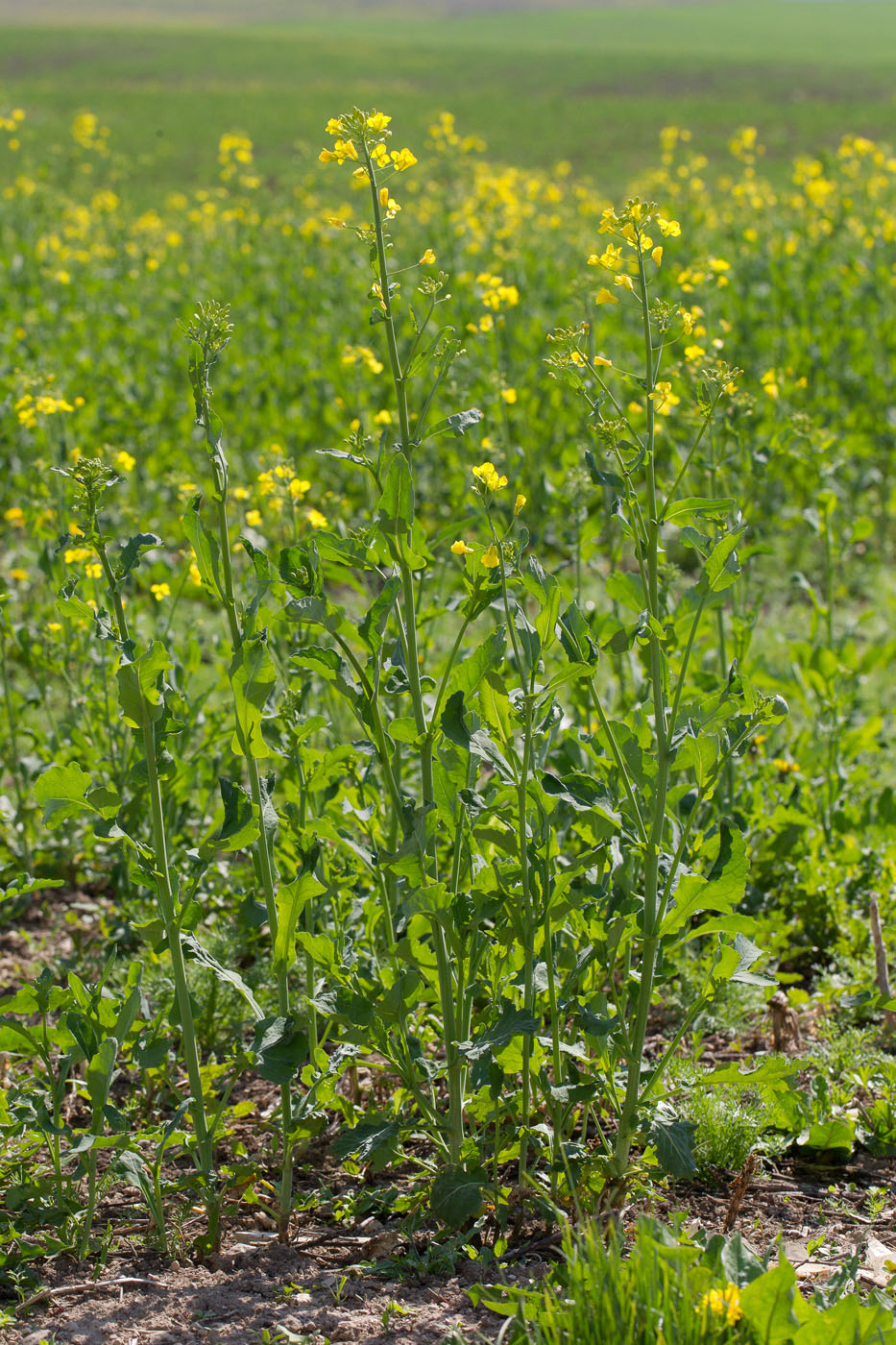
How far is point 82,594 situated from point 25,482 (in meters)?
1.76

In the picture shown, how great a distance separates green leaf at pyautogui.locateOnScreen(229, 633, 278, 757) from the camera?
7.25 ft

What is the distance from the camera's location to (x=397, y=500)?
2.21 m

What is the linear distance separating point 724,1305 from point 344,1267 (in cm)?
90

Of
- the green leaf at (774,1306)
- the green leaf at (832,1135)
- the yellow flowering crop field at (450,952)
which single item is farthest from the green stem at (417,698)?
the green leaf at (832,1135)

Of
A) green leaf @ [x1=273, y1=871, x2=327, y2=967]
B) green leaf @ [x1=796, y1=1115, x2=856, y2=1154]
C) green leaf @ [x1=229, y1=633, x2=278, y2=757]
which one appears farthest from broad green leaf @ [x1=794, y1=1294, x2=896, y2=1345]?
green leaf @ [x1=229, y1=633, x2=278, y2=757]

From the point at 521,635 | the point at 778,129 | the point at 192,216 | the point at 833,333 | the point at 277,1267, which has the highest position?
the point at 778,129

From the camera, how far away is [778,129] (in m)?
42.6

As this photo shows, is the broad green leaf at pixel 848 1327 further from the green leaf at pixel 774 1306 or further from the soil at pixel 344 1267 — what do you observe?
the soil at pixel 344 1267

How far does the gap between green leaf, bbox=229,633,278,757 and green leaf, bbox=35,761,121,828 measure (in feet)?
0.85

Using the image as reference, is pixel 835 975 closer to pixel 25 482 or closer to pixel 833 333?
pixel 25 482

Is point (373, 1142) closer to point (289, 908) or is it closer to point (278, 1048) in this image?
point (278, 1048)

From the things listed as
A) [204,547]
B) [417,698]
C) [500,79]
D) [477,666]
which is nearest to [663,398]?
[477,666]

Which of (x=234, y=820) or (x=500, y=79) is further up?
(x=500, y=79)

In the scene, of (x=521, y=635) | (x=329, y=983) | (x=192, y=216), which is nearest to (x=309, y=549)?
(x=521, y=635)
